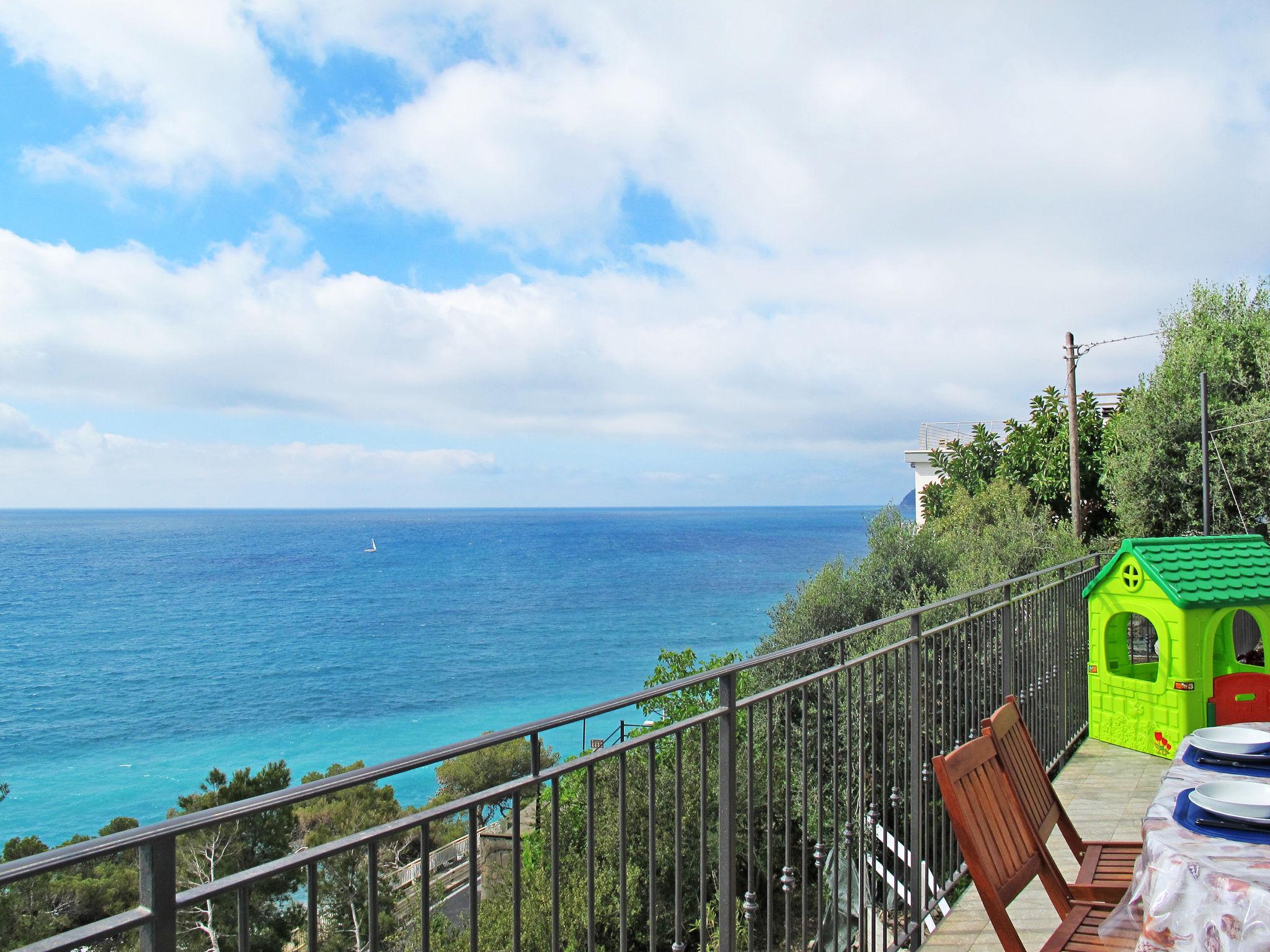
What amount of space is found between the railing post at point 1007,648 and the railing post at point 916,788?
1.26 m

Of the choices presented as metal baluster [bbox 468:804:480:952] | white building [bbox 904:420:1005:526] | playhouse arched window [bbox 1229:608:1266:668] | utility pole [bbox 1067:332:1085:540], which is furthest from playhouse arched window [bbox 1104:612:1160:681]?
white building [bbox 904:420:1005:526]

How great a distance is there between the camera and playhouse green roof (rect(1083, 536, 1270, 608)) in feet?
16.9

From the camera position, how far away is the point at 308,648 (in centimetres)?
5844

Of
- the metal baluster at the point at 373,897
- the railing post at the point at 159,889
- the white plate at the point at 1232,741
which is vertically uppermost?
the railing post at the point at 159,889

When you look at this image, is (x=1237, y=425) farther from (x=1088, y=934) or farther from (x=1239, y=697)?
(x=1088, y=934)

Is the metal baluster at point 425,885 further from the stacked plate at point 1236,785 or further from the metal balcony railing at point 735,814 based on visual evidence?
the stacked plate at point 1236,785

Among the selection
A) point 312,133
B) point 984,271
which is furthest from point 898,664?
point 312,133

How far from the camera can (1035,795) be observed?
102 inches

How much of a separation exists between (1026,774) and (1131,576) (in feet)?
11.7

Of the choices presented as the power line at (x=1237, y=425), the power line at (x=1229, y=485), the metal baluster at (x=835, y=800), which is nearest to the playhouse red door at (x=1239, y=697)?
the metal baluster at (x=835, y=800)

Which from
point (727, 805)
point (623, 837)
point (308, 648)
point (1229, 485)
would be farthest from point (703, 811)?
point (308, 648)

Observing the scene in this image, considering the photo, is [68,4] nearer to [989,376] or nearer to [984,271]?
[984,271]

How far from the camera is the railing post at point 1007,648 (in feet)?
13.9

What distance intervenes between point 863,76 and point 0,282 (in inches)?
3528
